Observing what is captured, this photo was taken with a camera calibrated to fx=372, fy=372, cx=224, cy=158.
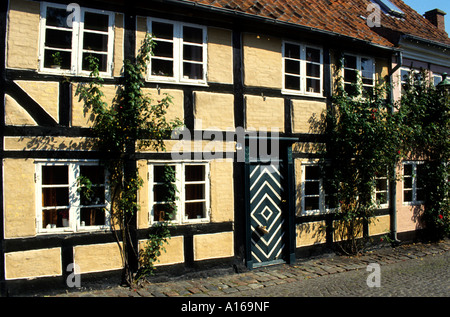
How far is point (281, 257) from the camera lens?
8344mm

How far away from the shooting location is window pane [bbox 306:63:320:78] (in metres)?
8.87

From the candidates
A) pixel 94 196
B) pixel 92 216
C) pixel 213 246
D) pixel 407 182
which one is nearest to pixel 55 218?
pixel 92 216

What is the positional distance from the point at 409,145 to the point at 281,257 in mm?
4804

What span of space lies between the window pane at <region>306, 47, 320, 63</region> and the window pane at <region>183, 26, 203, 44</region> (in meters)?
2.79

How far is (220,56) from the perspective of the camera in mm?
7594

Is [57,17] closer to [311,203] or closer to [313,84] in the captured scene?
[313,84]

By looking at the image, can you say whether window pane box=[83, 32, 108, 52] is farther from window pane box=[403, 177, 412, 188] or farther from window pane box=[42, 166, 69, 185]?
window pane box=[403, 177, 412, 188]

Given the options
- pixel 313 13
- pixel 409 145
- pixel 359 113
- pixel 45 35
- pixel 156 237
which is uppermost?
pixel 313 13

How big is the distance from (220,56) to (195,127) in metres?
1.60

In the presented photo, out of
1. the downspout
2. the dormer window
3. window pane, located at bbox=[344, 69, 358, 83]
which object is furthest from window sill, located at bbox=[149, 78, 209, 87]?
the dormer window

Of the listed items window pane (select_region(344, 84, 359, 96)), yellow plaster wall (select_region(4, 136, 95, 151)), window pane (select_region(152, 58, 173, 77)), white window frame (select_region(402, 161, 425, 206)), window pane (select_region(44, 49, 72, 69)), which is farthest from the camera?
white window frame (select_region(402, 161, 425, 206))

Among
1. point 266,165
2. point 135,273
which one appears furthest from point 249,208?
point 135,273

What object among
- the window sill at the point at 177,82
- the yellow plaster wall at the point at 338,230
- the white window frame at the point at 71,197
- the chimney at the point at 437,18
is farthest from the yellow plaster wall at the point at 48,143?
the chimney at the point at 437,18

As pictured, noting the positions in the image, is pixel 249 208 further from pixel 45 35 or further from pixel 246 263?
pixel 45 35
